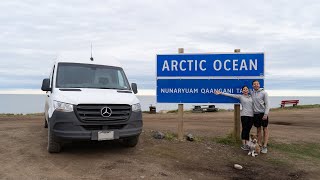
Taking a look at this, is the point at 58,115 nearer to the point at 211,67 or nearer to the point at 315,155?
the point at 211,67

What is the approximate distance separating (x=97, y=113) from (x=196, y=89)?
394cm

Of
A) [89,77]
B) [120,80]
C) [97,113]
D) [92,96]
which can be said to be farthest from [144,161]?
[89,77]

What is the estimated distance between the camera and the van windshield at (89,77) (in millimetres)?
9062

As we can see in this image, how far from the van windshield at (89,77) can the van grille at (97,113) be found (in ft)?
3.56

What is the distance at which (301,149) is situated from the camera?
11.1 m

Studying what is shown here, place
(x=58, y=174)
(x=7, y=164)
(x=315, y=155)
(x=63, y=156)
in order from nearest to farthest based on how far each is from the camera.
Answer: (x=58, y=174) → (x=7, y=164) → (x=63, y=156) → (x=315, y=155)

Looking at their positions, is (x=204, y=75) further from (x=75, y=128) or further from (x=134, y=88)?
(x=75, y=128)

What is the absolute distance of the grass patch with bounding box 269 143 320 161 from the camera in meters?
10.3

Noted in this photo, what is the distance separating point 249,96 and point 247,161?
1.87 m

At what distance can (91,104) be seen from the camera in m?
8.02

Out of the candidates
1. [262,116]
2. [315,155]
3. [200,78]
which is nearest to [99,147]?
[200,78]

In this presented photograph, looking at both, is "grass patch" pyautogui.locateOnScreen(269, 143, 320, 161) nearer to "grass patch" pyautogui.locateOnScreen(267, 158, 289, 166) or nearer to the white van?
"grass patch" pyautogui.locateOnScreen(267, 158, 289, 166)

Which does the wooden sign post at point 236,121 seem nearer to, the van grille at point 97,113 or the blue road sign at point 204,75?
the blue road sign at point 204,75

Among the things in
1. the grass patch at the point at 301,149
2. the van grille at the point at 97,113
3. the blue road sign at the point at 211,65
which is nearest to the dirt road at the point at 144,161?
the grass patch at the point at 301,149
